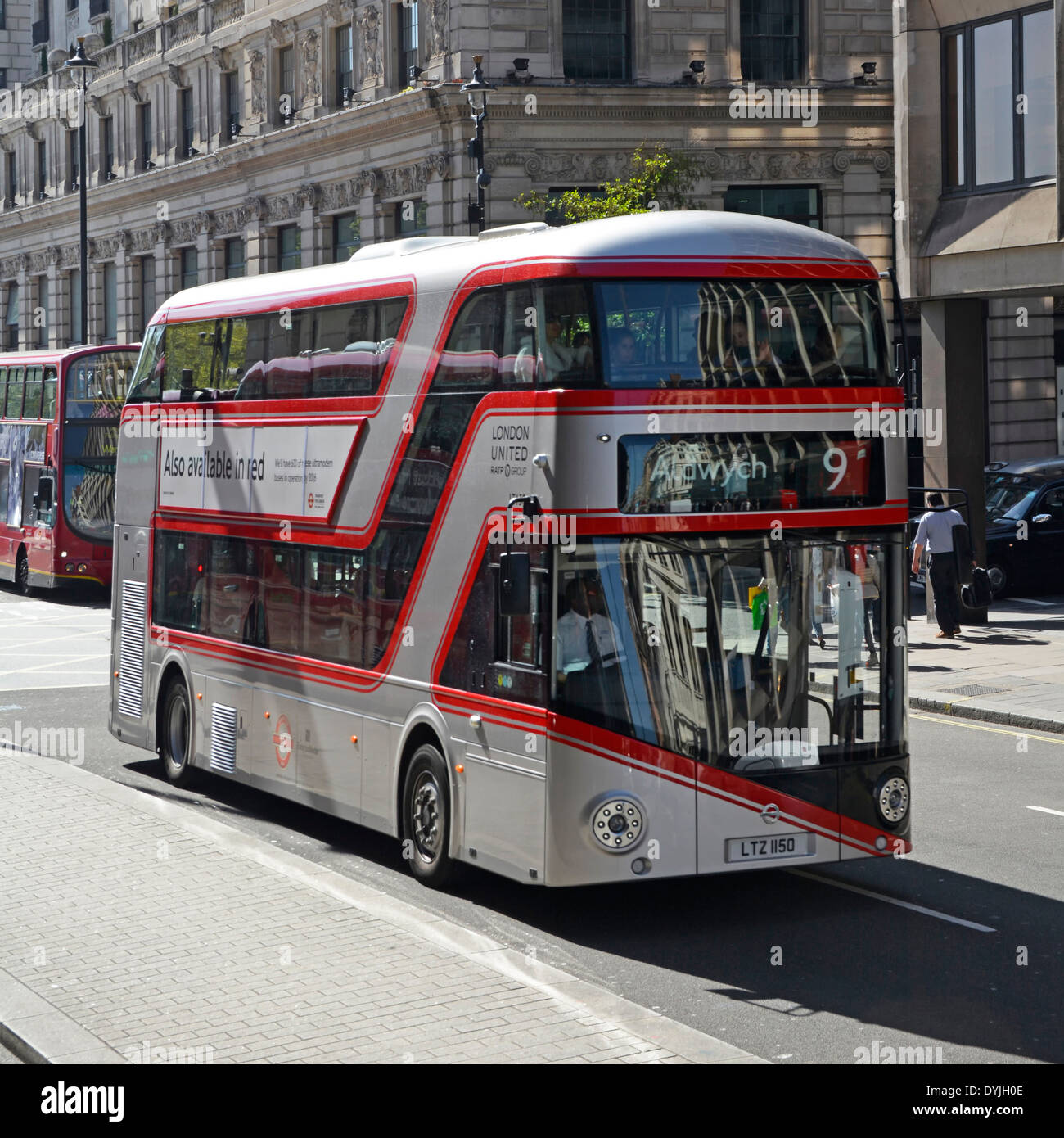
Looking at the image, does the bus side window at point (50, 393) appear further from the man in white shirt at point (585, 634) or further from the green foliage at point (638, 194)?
the man in white shirt at point (585, 634)

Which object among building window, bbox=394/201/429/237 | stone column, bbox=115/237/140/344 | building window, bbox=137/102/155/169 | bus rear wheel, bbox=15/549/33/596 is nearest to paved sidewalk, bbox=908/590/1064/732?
building window, bbox=394/201/429/237

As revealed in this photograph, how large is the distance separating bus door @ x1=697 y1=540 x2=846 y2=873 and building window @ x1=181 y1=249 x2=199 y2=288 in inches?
1729

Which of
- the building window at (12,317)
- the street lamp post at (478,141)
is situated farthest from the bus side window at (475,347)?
the building window at (12,317)

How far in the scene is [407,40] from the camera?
129ft

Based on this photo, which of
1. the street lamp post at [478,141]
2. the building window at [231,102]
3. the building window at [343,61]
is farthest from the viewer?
the building window at [231,102]

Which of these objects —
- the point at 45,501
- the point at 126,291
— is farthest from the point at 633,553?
the point at 126,291

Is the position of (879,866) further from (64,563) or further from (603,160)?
(603,160)

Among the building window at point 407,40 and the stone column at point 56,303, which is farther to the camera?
the stone column at point 56,303

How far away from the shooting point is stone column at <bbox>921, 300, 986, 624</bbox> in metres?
24.1

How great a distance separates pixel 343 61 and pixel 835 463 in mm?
35462

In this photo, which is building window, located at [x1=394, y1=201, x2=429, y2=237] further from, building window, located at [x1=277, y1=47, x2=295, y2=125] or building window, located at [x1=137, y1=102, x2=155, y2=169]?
building window, located at [x1=137, y1=102, x2=155, y2=169]

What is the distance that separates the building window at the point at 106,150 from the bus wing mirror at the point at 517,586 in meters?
51.7

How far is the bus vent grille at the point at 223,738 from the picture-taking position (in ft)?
43.8

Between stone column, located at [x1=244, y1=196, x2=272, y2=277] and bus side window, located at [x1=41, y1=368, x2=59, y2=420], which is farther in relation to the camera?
stone column, located at [x1=244, y1=196, x2=272, y2=277]
